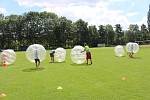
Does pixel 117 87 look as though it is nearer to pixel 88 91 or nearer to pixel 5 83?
pixel 88 91

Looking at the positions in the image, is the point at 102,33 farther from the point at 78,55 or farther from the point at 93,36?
the point at 78,55

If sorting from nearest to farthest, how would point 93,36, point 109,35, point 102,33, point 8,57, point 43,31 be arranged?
point 8,57
point 43,31
point 93,36
point 102,33
point 109,35

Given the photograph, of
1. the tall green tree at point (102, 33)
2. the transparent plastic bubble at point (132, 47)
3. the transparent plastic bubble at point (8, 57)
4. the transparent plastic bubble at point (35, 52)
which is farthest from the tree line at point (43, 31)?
the transparent plastic bubble at point (35, 52)

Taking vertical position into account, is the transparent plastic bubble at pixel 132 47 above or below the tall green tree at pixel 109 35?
below

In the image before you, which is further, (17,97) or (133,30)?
(133,30)

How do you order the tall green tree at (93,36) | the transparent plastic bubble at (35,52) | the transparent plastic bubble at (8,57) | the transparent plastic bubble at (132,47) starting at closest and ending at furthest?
the transparent plastic bubble at (35,52) → the transparent plastic bubble at (8,57) → the transparent plastic bubble at (132,47) → the tall green tree at (93,36)

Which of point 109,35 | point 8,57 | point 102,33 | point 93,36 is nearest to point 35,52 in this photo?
point 8,57

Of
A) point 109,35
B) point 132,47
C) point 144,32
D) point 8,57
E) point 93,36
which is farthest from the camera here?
point 144,32

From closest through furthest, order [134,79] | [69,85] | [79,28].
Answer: [69,85] → [134,79] → [79,28]

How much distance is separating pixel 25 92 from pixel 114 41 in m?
149

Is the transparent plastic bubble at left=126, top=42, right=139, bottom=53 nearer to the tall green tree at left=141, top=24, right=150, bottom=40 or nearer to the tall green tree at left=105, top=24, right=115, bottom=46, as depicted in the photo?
the tall green tree at left=105, top=24, right=115, bottom=46

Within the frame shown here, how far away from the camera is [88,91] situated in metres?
16.9

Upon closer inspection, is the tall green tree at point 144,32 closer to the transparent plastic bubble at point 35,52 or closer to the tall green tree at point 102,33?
the tall green tree at point 102,33

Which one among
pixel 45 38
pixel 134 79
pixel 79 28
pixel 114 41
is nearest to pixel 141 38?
Result: pixel 114 41
